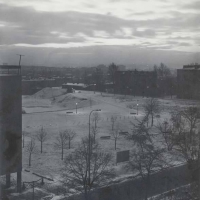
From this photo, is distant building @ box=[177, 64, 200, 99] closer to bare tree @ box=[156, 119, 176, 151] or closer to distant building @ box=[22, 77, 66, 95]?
bare tree @ box=[156, 119, 176, 151]

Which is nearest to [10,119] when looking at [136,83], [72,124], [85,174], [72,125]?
[85,174]

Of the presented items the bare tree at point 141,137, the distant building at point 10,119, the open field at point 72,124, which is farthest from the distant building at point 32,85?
the distant building at point 10,119

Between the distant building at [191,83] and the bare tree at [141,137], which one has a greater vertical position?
the distant building at [191,83]

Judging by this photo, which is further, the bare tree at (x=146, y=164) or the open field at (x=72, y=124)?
the open field at (x=72, y=124)

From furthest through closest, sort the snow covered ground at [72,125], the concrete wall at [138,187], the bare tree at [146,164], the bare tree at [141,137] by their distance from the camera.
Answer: the bare tree at [141,137] → the snow covered ground at [72,125] → the bare tree at [146,164] → the concrete wall at [138,187]

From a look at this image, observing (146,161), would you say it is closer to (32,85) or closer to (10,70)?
(10,70)

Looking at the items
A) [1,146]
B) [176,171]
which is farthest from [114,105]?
[1,146]

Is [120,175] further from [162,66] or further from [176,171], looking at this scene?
[162,66]

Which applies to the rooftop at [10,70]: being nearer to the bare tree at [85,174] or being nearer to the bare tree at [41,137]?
the bare tree at [85,174]

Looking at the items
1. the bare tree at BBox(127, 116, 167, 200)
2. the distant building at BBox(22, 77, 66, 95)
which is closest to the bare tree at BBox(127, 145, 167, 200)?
the bare tree at BBox(127, 116, 167, 200)
